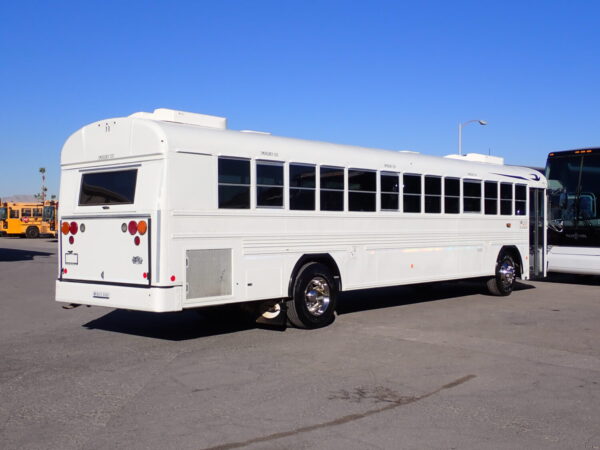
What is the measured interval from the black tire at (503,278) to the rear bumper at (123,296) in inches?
323

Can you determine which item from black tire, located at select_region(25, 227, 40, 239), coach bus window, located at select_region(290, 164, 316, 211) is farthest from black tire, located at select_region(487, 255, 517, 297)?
Result: black tire, located at select_region(25, 227, 40, 239)

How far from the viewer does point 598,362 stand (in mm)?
8070

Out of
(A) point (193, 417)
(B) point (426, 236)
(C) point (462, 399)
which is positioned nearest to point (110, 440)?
(A) point (193, 417)

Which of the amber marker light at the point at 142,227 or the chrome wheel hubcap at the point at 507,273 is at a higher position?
the amber marker light at the point at 142,227

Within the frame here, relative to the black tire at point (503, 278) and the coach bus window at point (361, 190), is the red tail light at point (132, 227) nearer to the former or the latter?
the coach bus window at point (361, 190)

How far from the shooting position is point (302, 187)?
10.1m

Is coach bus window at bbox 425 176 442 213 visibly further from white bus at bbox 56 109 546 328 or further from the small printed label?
the small printed label

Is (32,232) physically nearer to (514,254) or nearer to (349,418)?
(514,254)

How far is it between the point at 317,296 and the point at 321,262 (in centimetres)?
A: 59

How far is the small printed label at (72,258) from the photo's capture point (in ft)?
30.9

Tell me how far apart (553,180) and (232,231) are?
11146 mm

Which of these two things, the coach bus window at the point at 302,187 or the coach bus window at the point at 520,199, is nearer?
the coach bus window at the point at 302,187

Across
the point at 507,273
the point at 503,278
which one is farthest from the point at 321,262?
the point at 507,273

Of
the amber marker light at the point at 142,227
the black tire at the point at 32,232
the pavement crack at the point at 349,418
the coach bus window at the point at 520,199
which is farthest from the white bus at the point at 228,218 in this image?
the black tire at the point at 32,232
